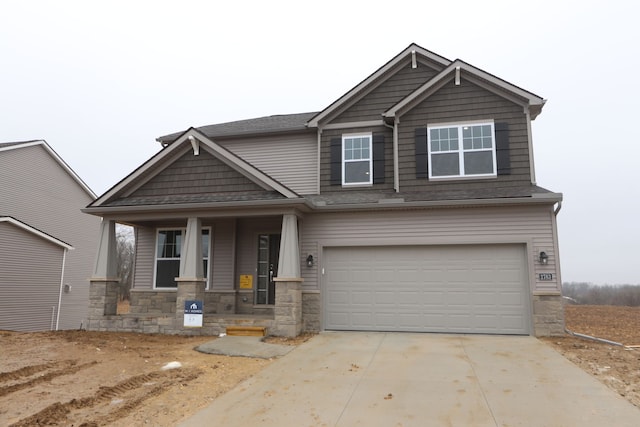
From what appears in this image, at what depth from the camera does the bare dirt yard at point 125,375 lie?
4.70 metres

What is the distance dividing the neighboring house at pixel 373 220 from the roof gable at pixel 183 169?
38 millimetres

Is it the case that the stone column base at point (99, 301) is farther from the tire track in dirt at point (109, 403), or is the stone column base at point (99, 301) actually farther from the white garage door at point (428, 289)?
the white garage door at point (428, 289)

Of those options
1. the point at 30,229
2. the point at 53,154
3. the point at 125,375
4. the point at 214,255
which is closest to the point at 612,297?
the point at 214,255

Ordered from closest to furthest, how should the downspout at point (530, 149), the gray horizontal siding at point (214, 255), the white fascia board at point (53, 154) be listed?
the downspout at point (530, 149), the gray horizontal siding at point (214, 255), the white fascia board at point (53, 154)

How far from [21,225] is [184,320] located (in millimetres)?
10113

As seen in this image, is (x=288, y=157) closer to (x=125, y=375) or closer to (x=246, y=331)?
(x=246, y=331)

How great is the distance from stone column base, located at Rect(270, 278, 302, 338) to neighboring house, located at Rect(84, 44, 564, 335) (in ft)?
0.08

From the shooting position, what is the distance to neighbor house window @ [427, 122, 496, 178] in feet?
34.4

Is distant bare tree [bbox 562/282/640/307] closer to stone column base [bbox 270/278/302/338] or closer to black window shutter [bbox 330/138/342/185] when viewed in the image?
black window shutter [bbox 330/138/342/185]

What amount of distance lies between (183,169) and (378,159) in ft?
17.2

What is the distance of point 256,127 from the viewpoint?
13125 millimetres

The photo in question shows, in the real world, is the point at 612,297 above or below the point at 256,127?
below

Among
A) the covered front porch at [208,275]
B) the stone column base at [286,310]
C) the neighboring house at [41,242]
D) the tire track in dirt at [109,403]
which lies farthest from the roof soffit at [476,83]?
the neighboring house at [41,242]

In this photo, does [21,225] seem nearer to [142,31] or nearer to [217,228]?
[217,228]
